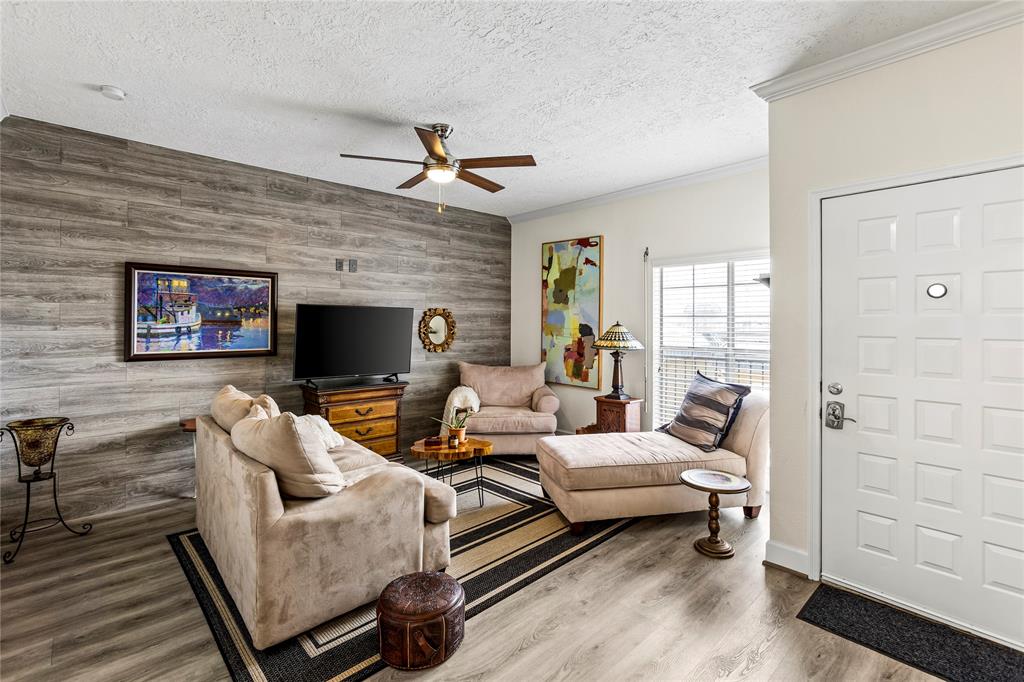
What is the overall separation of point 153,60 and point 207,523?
2545mm

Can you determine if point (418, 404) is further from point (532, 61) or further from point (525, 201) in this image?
point (532, 61)

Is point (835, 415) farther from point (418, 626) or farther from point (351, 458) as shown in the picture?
point (351, 458)

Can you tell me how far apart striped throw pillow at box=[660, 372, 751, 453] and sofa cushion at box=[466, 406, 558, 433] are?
57.0 inches

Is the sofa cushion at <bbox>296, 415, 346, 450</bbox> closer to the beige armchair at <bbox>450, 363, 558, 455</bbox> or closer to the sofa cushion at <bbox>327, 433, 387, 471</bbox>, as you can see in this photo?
the sofa cushion at <bbox>327, 433, 387, 471</bbox>

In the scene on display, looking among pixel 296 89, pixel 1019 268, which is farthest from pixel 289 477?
pixel 1019 268

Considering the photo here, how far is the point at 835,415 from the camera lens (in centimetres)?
255

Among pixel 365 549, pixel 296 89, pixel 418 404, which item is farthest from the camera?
pixel 418 404

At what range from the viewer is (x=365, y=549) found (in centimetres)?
226

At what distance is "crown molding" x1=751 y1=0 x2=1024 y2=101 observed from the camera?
80.4 inches

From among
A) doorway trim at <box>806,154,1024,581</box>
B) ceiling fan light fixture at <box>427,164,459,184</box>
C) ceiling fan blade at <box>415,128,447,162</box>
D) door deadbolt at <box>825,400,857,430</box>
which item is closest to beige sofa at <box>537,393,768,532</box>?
doorway trim at <box>806,154,1024,581</box>

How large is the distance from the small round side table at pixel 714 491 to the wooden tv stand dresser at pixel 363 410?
2796mm

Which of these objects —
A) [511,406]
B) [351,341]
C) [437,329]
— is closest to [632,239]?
[511,406]

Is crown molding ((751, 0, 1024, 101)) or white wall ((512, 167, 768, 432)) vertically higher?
crown molding ((751, 0, 1024, 101))

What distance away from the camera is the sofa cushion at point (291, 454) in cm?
215
